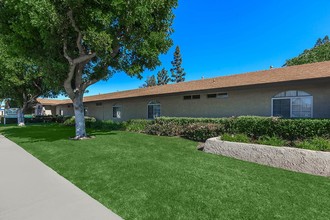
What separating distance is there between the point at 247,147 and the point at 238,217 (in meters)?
4.25

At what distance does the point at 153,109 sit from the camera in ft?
63.4

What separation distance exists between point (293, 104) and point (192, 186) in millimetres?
8826

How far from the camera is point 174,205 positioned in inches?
170

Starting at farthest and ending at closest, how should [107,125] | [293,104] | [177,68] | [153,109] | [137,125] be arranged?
[177,68] → [107,125] → [153,109] → [137,125] → [293,104]

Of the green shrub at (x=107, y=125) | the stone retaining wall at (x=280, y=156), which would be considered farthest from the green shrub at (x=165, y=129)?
the stone retaining wall at (x=280, y=156)

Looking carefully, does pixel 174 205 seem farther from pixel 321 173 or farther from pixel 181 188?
pixel 321 173

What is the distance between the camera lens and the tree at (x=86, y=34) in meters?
10.3

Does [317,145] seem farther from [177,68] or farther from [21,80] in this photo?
[177,68]

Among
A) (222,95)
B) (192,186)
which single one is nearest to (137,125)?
(222,95)

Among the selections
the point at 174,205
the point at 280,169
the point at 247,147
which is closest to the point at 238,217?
the point at 174,205

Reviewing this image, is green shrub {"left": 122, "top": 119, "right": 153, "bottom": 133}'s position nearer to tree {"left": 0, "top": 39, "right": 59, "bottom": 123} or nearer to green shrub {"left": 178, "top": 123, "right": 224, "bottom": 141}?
green shrub {"left": 178, "top": 123, "right": 224, "bottom": 141}

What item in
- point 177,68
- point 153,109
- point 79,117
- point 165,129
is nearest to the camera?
point 79,117

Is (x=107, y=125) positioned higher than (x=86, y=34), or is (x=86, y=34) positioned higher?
(x=86, y=34)

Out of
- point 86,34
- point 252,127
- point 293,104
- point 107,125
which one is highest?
point 86,34
